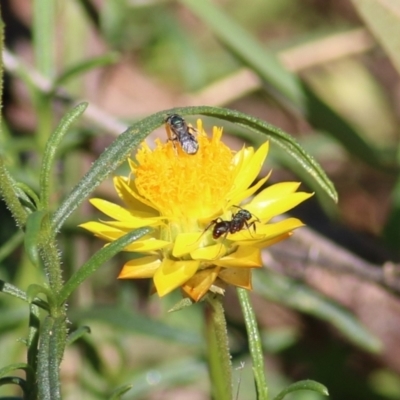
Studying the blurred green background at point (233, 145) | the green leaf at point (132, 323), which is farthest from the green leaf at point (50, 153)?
the green leaf at point (132, 323)

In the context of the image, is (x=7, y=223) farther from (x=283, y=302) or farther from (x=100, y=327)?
(x=283, y=302)

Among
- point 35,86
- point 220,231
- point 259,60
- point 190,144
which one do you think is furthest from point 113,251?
point 259,60

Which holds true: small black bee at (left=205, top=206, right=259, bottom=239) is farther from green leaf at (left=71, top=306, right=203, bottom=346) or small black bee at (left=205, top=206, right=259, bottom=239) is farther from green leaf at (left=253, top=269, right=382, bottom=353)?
green leaf at (left=253, top=269, right=382, bottom=353)

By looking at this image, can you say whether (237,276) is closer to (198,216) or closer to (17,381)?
(198,216)

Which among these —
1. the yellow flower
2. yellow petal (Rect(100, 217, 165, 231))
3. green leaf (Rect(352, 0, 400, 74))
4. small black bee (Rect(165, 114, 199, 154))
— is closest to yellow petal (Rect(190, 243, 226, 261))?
the yellow flower

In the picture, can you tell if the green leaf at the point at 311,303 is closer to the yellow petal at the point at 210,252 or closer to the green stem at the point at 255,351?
the green stem at the point at 255,351
